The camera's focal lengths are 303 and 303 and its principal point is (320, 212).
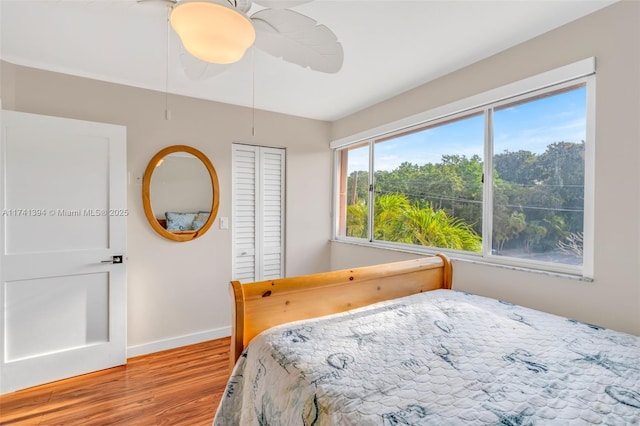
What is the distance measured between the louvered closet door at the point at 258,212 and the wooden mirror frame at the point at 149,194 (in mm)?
234

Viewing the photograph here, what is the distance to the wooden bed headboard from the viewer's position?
4.56ft

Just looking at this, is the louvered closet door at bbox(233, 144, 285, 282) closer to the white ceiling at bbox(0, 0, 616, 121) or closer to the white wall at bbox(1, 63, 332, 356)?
the white wall at bbox(1, 63, 332, 356)

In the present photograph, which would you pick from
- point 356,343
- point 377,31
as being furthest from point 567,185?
point 356,343

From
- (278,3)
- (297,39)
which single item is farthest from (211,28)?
(297,39)

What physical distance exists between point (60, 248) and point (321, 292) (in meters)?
2.09

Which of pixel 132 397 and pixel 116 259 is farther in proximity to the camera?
pixel 116 259

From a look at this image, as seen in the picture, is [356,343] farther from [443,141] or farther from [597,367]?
[443,141]

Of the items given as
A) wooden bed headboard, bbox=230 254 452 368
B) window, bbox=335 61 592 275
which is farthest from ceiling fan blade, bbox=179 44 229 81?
window, bbox=335 61 592 275

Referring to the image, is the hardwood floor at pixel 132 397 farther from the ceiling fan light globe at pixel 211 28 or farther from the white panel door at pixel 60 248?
the ceiling fan light globe at pixel 211 28

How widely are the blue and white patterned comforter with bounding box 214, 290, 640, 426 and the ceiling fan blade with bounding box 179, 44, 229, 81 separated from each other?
1.39 m

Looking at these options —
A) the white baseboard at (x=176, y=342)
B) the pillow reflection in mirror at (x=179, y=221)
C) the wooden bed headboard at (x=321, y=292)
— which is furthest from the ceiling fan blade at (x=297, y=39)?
the white baseboard at (x=176, y=342)

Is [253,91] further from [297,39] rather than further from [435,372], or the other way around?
[435,372]

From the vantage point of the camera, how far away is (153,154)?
2721 mm

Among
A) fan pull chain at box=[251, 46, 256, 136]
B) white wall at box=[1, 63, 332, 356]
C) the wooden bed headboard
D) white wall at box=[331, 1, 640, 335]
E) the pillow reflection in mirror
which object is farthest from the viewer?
the pillow reflection in mirror
